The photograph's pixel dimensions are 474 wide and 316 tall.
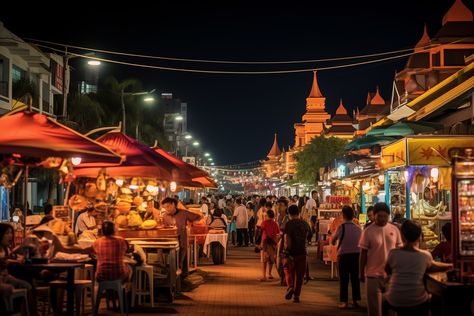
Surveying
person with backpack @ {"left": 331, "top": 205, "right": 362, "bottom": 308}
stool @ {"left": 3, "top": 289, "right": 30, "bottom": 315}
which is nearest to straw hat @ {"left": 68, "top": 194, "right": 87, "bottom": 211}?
stool @ {"left": 3, "top": 289, "right": 30, "bottom": 315}

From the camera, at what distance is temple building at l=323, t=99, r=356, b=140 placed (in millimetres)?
79025

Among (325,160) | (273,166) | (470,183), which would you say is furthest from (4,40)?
(273,166)

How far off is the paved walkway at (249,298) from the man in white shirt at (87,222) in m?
2.66

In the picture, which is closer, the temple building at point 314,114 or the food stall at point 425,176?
the food stall at point 425,176

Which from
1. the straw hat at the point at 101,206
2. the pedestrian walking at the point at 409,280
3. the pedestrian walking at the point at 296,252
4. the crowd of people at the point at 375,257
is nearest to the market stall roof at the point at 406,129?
the crowd of people at the point at 375,257

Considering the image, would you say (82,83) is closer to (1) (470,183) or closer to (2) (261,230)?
(2) (261,230)

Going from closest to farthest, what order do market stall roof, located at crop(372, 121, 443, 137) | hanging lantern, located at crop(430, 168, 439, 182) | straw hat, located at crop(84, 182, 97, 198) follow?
straw hat, located at crop(84, 182, 97, 198) → hanging lantern, located at crop(430, 168, 439, 182) → market stall roof, located at crop(372, 121, 443, 137)

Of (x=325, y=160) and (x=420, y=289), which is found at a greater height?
(x=325, y=160)

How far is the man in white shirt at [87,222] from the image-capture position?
1614cm

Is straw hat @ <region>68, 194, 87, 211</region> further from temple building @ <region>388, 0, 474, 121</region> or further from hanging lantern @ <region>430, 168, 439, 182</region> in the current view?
temple building @ <region>388, 0, 474, 121</region>

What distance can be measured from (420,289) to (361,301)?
652cm

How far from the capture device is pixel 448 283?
8.38 metres

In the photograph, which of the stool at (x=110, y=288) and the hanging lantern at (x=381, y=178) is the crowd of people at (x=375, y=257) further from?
the hanging lantern at (x=381, y=178)

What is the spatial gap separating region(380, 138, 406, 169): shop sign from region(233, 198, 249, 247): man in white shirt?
11734mm
